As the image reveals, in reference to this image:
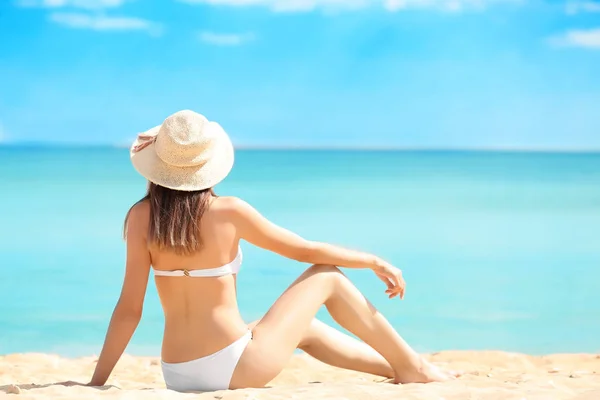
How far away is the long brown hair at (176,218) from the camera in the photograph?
3.09m

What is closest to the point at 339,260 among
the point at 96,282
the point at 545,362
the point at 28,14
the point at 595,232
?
the point at 545,362

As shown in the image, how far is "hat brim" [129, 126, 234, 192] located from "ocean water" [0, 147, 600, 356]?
3459 millimetres

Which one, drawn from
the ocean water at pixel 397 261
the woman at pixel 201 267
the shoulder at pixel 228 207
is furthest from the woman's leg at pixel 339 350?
the ocean water at pixel 397 261

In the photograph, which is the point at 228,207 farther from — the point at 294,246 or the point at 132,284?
the point at 132,284

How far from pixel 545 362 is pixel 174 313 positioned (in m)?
2.73

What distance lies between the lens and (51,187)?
907 inches

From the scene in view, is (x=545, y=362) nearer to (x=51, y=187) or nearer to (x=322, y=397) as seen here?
(x=322, y=397)

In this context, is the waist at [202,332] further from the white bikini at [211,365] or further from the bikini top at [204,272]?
the bikini top at [204,272]

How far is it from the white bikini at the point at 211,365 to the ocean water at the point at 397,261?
3.23 meters

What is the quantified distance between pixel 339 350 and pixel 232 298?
0.62 metres

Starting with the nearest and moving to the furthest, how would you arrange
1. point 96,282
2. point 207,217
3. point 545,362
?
point 207,217
point 545,362
point 96,282

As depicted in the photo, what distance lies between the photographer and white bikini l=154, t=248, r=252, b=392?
3.17 m

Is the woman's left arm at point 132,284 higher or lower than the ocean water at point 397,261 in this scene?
lower

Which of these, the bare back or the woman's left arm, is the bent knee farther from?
the woman's left arm
